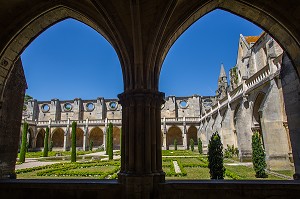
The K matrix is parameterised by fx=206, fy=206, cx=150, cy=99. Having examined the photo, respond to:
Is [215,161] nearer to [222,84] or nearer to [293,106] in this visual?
[293,106]

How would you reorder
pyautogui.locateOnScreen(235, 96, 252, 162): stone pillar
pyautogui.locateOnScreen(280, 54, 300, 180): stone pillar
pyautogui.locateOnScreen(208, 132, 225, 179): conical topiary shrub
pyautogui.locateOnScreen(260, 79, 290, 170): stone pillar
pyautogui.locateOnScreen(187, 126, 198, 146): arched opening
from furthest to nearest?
pyautogui.locateOnScreen(187, 126, 198, 146): arched opening, pyautogui.locateOnScreen(235, 96, 252, 162): stone pillar, pyautogui.locateOnScreen(260, 79, 290, 170): stone pillar, pyautogui.locateOnScreen(208, 132, 225, 179): conical topiary shrub, pyautogui.locateOnScreen(280, 54, 300, 180): stone pillar

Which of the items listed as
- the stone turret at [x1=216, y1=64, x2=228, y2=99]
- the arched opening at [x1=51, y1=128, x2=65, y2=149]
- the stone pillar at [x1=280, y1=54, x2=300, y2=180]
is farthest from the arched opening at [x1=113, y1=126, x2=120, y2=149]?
the stone pillar at [x1=280, y1=54, x2=300, y2=180]

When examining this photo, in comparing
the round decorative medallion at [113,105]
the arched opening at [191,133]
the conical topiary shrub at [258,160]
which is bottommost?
the conical topiary shrub at [258,160]

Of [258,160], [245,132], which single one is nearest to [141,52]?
[258,160]

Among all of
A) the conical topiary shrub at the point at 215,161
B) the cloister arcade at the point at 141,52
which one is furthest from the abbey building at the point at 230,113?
the conical topiary shrub at the point at 215,161

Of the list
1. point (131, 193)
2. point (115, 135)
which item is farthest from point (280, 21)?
point (115, 135)

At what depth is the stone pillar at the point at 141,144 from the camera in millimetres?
3834

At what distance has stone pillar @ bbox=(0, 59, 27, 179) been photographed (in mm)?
5199

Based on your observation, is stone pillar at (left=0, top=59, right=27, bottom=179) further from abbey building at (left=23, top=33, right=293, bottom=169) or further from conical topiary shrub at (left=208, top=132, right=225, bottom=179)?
abbey building at (left=23, top=33, right=293, bottom=169)

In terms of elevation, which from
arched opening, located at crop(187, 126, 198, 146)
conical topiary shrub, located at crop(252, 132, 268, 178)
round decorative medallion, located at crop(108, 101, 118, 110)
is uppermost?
Answer: round decorative medallion, located at crop(108, 101, 118, 110)

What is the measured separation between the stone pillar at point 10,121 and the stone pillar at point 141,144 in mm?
3154

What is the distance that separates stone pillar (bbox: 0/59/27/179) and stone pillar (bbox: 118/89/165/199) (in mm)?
3154

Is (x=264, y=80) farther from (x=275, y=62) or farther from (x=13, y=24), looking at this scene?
(x=13, y=24)

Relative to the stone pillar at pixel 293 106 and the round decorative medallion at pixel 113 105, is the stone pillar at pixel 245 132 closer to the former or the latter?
the stone pillar at pixel 293 106
